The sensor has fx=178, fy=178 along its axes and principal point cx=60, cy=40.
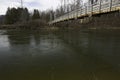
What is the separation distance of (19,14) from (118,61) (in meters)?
74.2

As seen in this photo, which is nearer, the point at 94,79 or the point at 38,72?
the point at 94,79

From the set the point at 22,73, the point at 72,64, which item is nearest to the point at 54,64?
the point at 72,64

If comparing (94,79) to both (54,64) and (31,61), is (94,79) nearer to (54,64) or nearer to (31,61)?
(54,64)

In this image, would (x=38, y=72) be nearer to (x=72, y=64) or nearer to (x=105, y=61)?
(x=72, y=64)

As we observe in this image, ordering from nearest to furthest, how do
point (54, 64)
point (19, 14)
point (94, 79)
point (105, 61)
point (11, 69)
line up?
point (94, 79) → point (11, 69) → point (54, 64) → point (105, 61) → point (19, 14)

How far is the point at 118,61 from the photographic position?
1459 cm

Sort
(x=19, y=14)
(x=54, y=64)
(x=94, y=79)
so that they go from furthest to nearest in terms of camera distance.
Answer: (x=19, y=14), (x=54, y=64), (x=94, y=79)

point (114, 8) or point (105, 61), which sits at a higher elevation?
point (114, 8)

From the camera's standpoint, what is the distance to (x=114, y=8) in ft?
41.8

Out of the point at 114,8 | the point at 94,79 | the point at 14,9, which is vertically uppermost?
the point at 14,9

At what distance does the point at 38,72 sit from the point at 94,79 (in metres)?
3.74

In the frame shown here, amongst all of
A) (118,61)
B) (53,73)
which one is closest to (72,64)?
(53,73)

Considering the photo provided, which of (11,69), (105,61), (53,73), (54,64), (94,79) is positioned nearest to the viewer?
(94,79)

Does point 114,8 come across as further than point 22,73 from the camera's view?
Yes
